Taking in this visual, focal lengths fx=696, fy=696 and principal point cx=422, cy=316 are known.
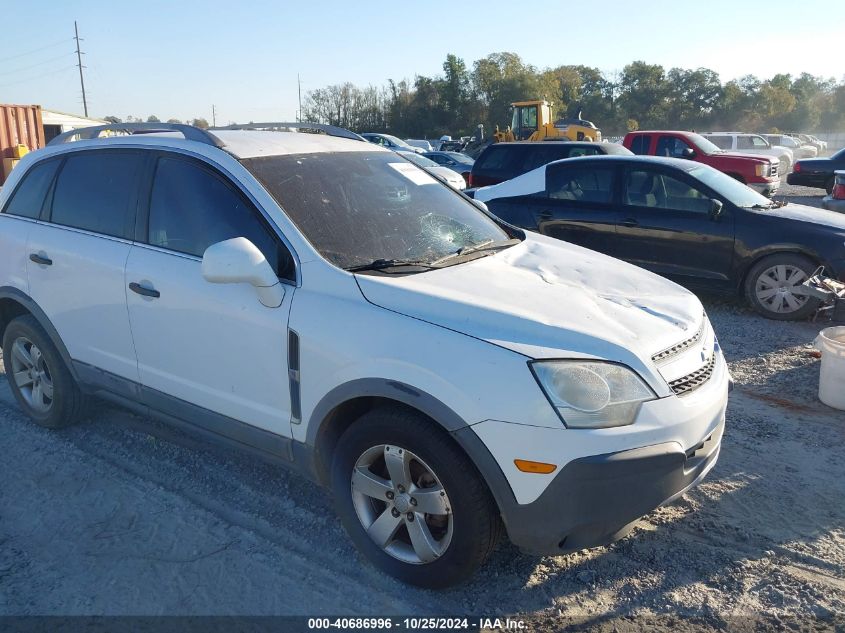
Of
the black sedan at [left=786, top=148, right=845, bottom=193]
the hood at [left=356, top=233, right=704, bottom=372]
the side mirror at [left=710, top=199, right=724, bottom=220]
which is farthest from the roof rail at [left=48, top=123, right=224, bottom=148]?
the black sedan at [left=786, top=148, right=845, bottom=193]

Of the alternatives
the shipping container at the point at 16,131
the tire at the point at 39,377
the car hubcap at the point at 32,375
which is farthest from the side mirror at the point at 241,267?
the shipping container at the point at 16,131

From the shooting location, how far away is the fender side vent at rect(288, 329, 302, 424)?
3.02m

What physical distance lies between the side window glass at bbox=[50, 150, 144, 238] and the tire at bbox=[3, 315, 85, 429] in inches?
30.8

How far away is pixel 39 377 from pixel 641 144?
17.0 m

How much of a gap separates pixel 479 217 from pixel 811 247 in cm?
436

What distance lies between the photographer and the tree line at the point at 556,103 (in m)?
66.6

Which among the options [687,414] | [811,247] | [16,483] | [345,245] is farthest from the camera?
[811,247]

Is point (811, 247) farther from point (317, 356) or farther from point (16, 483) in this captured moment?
point (16, 483)

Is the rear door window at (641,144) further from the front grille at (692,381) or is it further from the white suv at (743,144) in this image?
the front grille at (692,381)

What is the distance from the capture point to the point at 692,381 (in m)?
2.88

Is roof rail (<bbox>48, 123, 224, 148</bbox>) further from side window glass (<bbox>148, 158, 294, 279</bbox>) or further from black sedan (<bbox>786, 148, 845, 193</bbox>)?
black sedan (<bbox>786, 148, 845, 193</bbox>)

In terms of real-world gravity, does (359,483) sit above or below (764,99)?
below

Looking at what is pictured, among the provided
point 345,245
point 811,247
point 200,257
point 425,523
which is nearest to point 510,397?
point 425,523

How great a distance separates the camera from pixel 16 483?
3.86 meters
